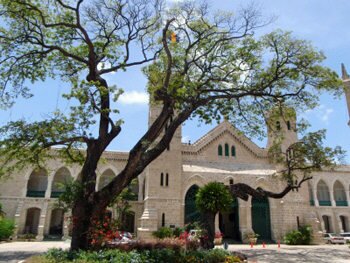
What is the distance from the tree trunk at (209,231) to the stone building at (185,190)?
13.6 metres

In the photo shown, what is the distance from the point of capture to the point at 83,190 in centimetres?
1218

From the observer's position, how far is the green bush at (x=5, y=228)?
87.5 feet

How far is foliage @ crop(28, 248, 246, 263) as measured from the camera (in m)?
10.1

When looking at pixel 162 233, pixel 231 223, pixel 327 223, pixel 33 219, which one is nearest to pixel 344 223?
pixel 327 223

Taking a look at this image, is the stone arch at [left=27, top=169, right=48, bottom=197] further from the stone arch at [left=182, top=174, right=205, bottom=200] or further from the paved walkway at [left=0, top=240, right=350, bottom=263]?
the stone arch at [left=182, top=174, right=205, bottom=200]

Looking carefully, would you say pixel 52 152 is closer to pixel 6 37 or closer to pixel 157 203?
pixel 157 203

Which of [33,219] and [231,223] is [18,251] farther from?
[231,223]

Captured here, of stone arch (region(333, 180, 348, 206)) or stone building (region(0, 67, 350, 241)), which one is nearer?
stone building (region(0, 67, 350, 241))

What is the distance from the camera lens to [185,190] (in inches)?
1158

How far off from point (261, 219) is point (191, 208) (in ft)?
23.8

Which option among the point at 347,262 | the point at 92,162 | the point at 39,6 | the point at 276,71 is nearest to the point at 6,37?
the point at 39,6

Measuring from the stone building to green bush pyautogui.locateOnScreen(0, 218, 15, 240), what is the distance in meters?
1.89

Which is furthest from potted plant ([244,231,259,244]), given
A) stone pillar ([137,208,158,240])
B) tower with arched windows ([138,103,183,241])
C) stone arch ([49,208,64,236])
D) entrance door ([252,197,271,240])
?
stone arch ([49,208,64,236])

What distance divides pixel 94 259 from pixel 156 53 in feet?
33.1
